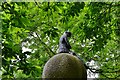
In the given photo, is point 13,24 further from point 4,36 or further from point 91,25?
point 91,25

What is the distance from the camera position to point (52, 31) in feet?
15.0

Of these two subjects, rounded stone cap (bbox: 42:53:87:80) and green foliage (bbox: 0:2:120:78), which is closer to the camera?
rounded stone cap (bbox: 42:53:87:80)

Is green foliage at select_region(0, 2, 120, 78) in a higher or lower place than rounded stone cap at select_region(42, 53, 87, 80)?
higher

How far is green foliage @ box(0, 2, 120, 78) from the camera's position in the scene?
4164 mm

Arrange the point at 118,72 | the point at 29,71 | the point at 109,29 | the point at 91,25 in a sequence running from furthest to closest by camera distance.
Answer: the point at 118,72
the point at 109,29
the point at 91,25
the point at 29,71

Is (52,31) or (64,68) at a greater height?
(52,31)

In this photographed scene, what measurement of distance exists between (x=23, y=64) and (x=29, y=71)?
0.16 m

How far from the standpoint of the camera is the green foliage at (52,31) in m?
4.16

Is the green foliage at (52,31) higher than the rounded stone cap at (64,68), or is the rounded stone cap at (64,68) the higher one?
the green foliage at (52,31)

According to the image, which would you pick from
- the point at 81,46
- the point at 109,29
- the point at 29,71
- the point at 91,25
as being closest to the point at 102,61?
the point at 81,46

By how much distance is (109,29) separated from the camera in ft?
19.9

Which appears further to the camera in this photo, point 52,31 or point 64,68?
point 52,31

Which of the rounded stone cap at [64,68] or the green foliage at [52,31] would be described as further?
the green foliage at [52,31]

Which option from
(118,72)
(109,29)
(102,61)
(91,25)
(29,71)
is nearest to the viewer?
(29,71)
